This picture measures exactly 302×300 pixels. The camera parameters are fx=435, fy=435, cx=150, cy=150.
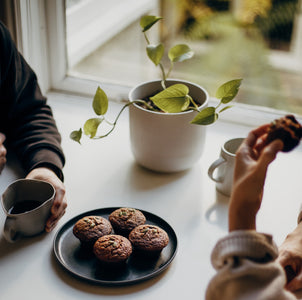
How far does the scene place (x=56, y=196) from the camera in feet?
2.77

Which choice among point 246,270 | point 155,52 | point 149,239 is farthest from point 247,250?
point 155,52

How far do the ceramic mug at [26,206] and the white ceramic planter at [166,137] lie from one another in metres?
0.25

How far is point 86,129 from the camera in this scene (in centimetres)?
88

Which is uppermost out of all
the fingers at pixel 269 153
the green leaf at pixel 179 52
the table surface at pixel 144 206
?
the fingers at pixel 269 153

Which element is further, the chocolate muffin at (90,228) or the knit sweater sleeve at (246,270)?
the chocolate muffin at (90,228)

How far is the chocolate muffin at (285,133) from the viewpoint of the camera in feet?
1.75

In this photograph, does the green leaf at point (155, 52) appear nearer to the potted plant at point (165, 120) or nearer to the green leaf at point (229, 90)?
the potted plant at point (165, 120)

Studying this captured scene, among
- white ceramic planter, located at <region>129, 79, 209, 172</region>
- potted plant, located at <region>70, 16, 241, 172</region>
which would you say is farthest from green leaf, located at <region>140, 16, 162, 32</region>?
white ceramic planter, located at <region>129, 79, 209, 172</region>

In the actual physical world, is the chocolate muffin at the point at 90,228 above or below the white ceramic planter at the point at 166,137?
below

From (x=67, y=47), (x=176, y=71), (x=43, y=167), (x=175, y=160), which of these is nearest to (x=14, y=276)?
Answer: (x=43, y=167)

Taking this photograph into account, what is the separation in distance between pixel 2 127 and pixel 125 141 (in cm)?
31

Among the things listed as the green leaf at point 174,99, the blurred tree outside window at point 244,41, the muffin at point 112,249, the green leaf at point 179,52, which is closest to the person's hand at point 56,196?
the muffin at point 112,249

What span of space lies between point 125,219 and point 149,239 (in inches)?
3.0

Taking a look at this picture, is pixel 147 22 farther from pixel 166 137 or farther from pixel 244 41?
pixel 244 41
